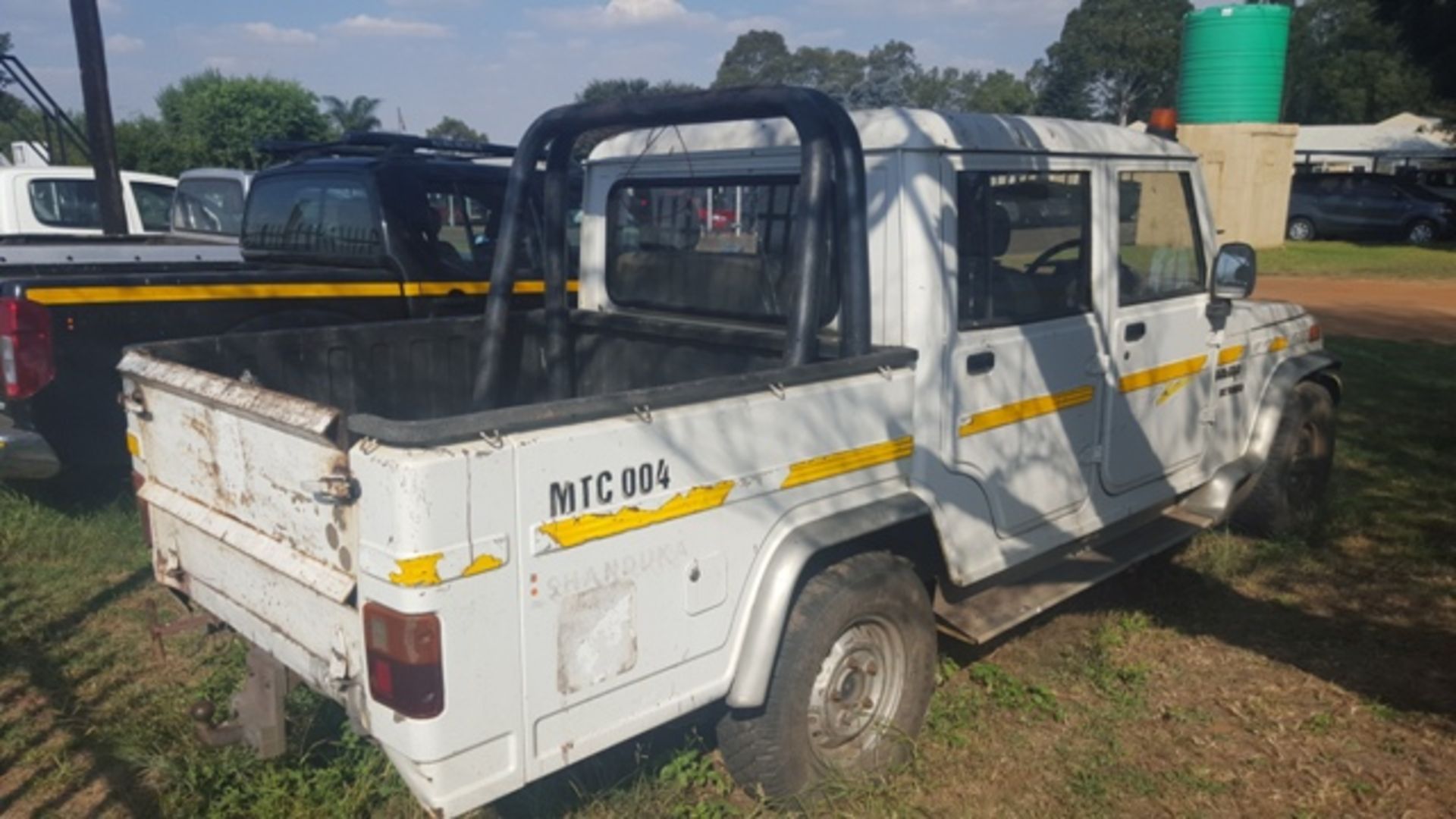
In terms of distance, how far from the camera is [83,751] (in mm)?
3590

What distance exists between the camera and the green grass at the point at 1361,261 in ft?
64.1

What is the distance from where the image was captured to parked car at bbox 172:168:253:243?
1042cm

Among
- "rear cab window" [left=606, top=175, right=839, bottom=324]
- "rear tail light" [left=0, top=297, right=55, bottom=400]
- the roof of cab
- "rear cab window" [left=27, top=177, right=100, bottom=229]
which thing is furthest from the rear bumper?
"rear cab window" [left=27, top=177, right=100, bottom=229]

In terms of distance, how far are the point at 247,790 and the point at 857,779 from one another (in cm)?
183

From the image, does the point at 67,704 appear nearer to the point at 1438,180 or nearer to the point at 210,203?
the point at 210,203

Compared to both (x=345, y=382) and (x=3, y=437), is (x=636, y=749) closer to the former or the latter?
(x=345, y=382)

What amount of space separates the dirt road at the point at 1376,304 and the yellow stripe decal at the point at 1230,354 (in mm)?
8780

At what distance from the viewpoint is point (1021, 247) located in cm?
378

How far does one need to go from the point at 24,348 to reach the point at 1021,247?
411 centimetres

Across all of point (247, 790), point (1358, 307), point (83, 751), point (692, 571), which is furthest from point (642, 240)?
point (1358, 307)

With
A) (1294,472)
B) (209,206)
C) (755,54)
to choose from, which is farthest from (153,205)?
(755,54)

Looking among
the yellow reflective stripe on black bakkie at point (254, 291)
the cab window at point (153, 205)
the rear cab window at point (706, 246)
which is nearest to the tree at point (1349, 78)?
the cab window at point (153, 205)

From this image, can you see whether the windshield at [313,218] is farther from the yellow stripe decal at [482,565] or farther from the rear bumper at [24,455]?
the yellow stripe decal at [482,565]

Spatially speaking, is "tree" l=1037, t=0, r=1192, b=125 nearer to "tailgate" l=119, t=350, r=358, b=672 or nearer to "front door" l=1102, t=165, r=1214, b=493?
"front door" l=1102, t=165, r=1214, b=493
